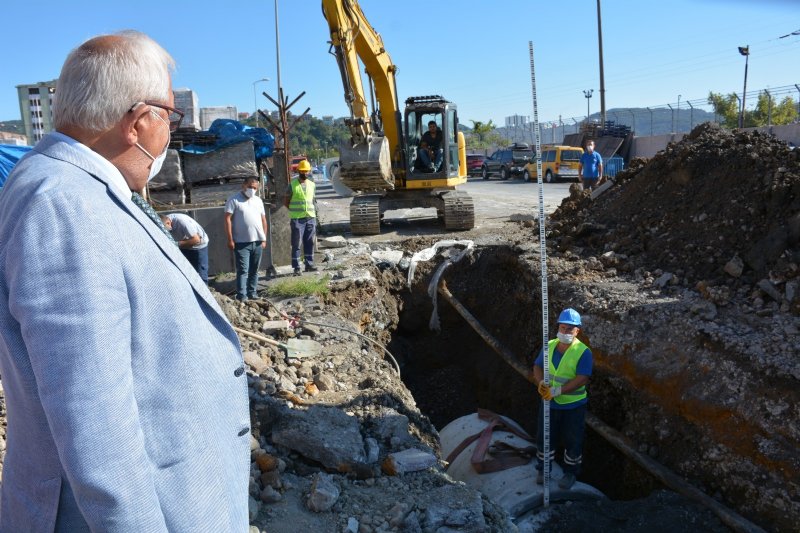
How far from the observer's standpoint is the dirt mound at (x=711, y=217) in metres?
6.93

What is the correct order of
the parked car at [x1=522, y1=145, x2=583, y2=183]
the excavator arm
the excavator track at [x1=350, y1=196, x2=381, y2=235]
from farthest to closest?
the parked car at [x1=522, y1=145, x2=583, y2=183] < the excavator track at [x1=350, y1=196, x2=381, y2=235] < the excavator arm

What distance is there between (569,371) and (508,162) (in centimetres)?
3055

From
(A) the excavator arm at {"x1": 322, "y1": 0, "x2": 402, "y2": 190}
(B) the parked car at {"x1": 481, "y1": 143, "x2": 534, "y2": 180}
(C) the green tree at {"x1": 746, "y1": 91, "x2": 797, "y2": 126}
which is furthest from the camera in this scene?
(C) the green tree at {"x1": 746, "y1": 91, "x2": 797, "y2": 126}

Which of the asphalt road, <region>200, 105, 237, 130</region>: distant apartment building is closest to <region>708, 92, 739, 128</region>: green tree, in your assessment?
the asphalt road

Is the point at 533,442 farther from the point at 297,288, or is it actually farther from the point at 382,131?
the point at 382,131

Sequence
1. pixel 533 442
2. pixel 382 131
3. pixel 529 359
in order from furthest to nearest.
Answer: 1. pixel 382 131
2. pixel 529 359
3. pixel 533 442

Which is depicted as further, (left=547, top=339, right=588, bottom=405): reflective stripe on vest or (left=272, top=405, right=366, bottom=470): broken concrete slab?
(left=547, top=339, right=588, bottom=405): reflective stripe on vest

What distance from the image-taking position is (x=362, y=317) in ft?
29.3

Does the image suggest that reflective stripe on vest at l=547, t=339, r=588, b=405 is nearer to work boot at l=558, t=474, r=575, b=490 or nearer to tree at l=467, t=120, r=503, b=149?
work boot at l=558, t=474, r=575, b=490

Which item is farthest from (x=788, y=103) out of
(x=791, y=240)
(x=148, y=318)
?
(x=148, y=318)

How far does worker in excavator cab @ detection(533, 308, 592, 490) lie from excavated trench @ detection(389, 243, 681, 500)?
2146 millimetres

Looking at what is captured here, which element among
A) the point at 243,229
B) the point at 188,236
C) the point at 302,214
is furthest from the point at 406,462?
the point at 302,214

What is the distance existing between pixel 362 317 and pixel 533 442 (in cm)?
328

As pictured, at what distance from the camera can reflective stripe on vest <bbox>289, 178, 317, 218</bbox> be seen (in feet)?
32.2
